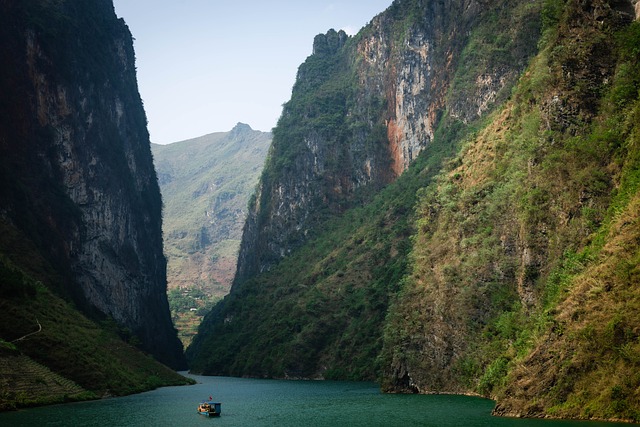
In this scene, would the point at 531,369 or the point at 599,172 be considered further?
the point at 599,172

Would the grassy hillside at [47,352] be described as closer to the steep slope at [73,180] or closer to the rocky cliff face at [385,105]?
the steep slope at [73,180]

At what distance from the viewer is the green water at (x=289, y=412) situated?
5600 centimetres

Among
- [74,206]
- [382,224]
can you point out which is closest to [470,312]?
[382,224]

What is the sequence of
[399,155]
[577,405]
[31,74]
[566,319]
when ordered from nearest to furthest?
[577,405] < [566,319] < [31,74] < [399,155]

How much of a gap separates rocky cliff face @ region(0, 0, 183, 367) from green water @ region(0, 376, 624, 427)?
34.2 metres

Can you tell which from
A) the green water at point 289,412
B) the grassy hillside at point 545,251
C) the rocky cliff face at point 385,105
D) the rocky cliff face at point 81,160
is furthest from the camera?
the rocky cliff face at point 385,105

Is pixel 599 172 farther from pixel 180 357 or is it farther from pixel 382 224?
pixel 180 357

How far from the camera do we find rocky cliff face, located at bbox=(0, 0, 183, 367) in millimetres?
111062

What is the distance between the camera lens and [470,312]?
267ft

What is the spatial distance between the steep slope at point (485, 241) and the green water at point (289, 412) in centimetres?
402

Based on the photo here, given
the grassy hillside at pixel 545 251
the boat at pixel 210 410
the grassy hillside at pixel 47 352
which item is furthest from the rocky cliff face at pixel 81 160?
the grassy hillside at pixel 545 251

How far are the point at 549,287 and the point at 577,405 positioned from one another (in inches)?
675

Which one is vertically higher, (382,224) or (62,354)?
(382,224)

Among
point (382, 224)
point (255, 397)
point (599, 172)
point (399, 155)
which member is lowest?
point (255, 397)
